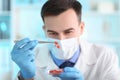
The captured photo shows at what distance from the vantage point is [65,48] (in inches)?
53.0

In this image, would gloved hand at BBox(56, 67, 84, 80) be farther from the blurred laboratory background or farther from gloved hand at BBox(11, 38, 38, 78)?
the blurred laboratory background

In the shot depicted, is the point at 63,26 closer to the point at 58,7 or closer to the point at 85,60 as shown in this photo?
the point at 58,7

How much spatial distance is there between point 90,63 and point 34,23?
1.61m

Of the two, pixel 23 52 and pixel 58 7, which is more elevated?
pixel 58 7

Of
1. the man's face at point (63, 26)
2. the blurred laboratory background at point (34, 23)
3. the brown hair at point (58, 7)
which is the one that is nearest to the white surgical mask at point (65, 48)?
the man's face at point (63, 26)

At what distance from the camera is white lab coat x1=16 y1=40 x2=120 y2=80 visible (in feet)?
4.48

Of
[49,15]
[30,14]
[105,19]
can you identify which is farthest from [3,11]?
[49,15]

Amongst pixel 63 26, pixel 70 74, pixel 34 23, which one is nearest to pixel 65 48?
pixel 63 26

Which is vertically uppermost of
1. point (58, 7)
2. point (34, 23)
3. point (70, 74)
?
→ point (58, 7)

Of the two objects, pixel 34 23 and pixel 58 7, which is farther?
pixel 34 23

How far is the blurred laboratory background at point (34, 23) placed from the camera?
9.15 feet

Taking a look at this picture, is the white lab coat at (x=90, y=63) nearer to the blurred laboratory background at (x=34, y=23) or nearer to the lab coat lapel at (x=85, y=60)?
the lab coat lapel at (x=85, y=60)

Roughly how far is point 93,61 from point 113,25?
1.70 m

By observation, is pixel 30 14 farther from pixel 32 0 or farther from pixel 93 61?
pixel 93 61
